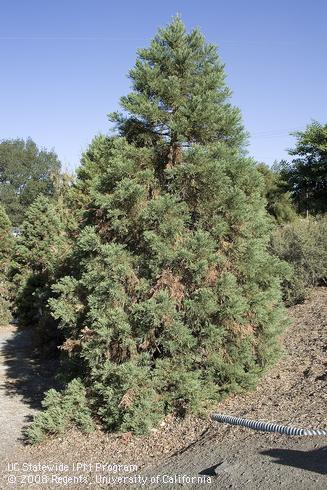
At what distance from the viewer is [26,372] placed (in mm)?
11680

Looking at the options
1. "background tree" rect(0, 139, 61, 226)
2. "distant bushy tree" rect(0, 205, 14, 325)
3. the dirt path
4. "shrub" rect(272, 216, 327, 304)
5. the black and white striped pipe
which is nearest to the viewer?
the black and white striped pipe

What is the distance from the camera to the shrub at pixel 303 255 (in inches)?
432

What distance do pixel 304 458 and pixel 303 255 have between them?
7.53 m

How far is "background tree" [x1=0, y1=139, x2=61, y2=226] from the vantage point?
55.3 metres

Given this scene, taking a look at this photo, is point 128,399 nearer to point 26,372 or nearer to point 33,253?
point 26,372

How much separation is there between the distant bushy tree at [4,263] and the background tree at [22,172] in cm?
3329

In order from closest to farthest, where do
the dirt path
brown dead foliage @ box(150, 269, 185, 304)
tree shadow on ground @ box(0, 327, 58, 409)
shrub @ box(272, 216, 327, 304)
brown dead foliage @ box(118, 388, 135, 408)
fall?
brown dead foliage @ box(118, 388, 135, 408)
brown dead foliage @ box(150, 269, 185, 304)
the dirt path
tree shadow on ground @ box(0, 327, 58, 409)
shrub @ box(272, 216, 327, 304)

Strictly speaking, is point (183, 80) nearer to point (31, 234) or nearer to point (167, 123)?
point (167, 123)

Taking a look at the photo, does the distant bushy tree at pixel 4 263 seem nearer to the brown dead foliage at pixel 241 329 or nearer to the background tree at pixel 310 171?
the background tree at pixel 310 171

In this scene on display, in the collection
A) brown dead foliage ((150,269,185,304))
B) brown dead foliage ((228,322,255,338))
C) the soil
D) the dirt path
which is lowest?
the dirt path

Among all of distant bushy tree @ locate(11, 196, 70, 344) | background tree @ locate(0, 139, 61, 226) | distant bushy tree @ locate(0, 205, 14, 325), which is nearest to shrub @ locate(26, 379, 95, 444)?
distant bushy tree @ locate(11, 196, 70, 344)

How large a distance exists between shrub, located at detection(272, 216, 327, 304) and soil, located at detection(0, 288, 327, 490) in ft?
9.22

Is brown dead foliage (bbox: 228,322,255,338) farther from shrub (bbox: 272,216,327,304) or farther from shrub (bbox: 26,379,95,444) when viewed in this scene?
shrub (bbox: 272,216,327,304)

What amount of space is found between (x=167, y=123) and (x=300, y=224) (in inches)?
252
